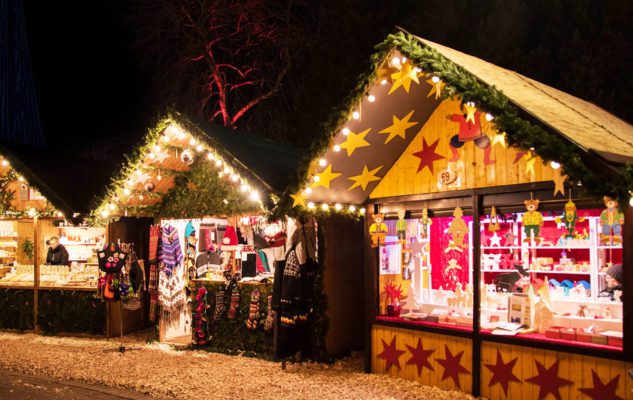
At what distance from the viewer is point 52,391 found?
7.04 meters

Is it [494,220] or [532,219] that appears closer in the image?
[532,219]

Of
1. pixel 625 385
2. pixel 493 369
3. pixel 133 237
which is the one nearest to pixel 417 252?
pixel 493 369

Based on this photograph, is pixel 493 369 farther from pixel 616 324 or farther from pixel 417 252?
pixel 417 252

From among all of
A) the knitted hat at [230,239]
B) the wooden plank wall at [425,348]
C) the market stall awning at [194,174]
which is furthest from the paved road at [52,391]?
the wooden plank wall at [425,348]

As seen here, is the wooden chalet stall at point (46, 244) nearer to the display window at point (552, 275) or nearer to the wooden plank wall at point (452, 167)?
the wooden plank wall at point (452, 167)

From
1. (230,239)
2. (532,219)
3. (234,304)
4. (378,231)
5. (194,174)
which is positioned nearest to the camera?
(532,219)

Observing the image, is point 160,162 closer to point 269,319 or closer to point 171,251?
point 171,251

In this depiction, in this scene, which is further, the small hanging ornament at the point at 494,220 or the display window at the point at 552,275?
the small hanging ornament at the point at 494,220

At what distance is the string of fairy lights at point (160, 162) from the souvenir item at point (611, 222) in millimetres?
4959

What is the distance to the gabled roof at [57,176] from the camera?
10180mm

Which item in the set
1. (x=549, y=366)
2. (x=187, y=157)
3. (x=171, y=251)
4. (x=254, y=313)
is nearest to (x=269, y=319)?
(x=254, y=313)

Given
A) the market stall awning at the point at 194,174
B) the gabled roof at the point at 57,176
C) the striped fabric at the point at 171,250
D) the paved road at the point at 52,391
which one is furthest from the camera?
the gabled roof at the point at 57,176

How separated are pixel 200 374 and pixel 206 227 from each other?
2717 millimetres

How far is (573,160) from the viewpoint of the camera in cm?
470
